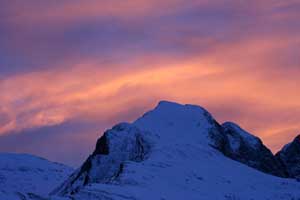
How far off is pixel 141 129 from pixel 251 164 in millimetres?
22742

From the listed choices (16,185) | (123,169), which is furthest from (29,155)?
(123,169)

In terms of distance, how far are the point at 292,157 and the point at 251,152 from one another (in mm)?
21595

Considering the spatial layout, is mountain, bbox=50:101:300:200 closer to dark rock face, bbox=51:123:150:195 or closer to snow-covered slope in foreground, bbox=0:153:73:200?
dark rock face, bbox=51:123:150:195

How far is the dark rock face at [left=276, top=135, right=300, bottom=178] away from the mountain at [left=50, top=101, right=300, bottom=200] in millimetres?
10656

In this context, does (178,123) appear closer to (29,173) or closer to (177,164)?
(177,164)

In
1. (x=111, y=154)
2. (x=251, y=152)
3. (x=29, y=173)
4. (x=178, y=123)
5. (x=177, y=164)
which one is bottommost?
(x=29, y=173)

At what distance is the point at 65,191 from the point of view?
334 feet

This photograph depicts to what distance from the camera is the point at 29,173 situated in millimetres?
137750

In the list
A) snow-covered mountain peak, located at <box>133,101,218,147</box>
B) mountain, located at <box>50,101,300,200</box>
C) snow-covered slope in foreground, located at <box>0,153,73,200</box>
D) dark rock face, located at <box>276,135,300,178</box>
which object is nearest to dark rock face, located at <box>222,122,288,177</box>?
mountain, located at <box>50,101,300,200</box>

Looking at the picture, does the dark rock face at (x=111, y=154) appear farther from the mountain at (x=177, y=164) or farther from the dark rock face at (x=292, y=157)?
the dark rock face at (x=292, y=157)

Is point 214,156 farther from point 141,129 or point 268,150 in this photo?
point 268,150

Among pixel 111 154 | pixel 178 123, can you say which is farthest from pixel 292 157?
pixel 111 154

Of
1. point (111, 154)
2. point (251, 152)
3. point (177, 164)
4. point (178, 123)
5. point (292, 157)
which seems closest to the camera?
point (177, 164)

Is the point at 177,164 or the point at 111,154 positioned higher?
the point at 111,154
